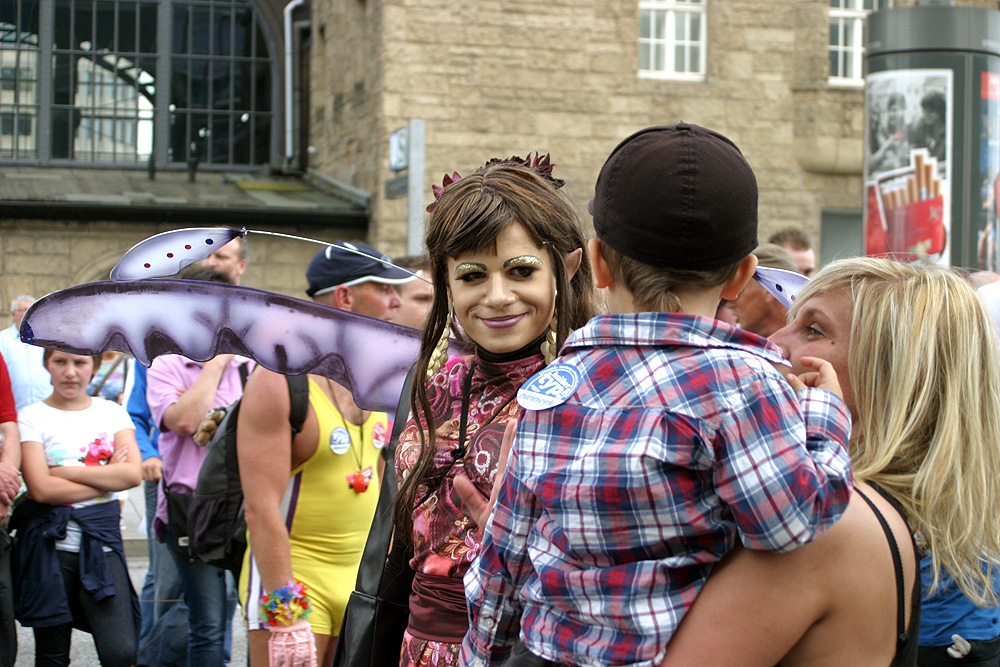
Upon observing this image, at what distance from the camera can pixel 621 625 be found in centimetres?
137

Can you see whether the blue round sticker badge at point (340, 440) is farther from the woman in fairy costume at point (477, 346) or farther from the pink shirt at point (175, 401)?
the pink shirt at point (175, 401)

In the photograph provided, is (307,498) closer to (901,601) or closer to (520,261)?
(520,261)

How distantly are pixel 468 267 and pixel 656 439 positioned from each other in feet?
2.94

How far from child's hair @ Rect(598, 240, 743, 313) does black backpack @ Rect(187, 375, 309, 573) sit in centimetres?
231

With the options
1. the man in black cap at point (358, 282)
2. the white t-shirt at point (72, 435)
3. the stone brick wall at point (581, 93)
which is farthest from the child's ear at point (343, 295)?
the stone brick wall at point (581, 93)

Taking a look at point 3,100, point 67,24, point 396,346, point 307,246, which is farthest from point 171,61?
point 396,346

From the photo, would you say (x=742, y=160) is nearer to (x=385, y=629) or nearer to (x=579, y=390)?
(x=579, y=390)

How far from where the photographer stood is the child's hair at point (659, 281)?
146cm

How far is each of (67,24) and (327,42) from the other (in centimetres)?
378

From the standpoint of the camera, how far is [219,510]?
3.60m

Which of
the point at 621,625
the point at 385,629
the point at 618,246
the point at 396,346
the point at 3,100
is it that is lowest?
the point at 385,629

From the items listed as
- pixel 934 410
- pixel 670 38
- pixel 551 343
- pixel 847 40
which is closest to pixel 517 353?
pixel 551 343

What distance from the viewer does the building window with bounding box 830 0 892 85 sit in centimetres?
1445

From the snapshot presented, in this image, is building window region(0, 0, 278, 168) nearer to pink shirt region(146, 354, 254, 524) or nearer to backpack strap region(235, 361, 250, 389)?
pink shirt region(146, 354, 254, 524)
